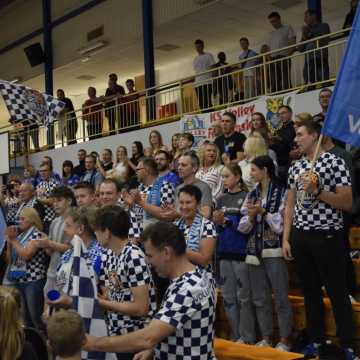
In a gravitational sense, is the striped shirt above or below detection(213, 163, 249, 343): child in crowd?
above

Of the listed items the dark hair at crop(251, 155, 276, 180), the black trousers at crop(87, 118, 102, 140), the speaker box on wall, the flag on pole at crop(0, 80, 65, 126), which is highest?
the speaker box on wall

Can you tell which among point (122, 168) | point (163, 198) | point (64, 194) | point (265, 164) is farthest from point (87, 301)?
point (122, 168)

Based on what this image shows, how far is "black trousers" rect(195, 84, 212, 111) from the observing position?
13.1 metres

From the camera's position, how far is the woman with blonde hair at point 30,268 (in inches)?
236

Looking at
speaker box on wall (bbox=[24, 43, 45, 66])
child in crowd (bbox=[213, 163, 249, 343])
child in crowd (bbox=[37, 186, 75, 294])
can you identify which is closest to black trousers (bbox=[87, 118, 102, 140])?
speaker box on wall (bbox=[24, 43, 45, 66])

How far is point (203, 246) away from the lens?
14.2ft

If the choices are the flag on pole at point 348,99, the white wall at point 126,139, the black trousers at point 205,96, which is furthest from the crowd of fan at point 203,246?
the black trousers at point 205,96

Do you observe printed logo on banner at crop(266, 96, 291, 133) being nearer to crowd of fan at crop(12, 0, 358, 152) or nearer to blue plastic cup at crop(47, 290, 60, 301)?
crowd of fan at crop(12, 0, 358, 152)

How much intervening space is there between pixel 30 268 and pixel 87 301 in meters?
3.10

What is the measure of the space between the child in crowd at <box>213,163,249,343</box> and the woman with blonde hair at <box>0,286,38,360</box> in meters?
2.73

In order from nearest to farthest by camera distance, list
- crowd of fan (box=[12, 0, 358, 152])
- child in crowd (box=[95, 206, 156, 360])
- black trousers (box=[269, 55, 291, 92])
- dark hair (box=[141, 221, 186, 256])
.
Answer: dark hair (box=[141, 221, 186, 256]), child in crowd (box=[95, 206, 156, 360]), crowd of fan (box=[12, 0, 358, 152]), black trousers (box=[269, 55, 291, 92])

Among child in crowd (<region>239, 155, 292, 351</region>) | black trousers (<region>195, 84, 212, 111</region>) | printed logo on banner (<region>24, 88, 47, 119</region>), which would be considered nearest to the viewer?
child in crowd (<region>239, 155, 292, 351</region>)

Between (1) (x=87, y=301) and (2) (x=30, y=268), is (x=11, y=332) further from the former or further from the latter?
(2) (x=30, y=268)

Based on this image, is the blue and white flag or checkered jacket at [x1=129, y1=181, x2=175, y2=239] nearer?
the blue and white flag
